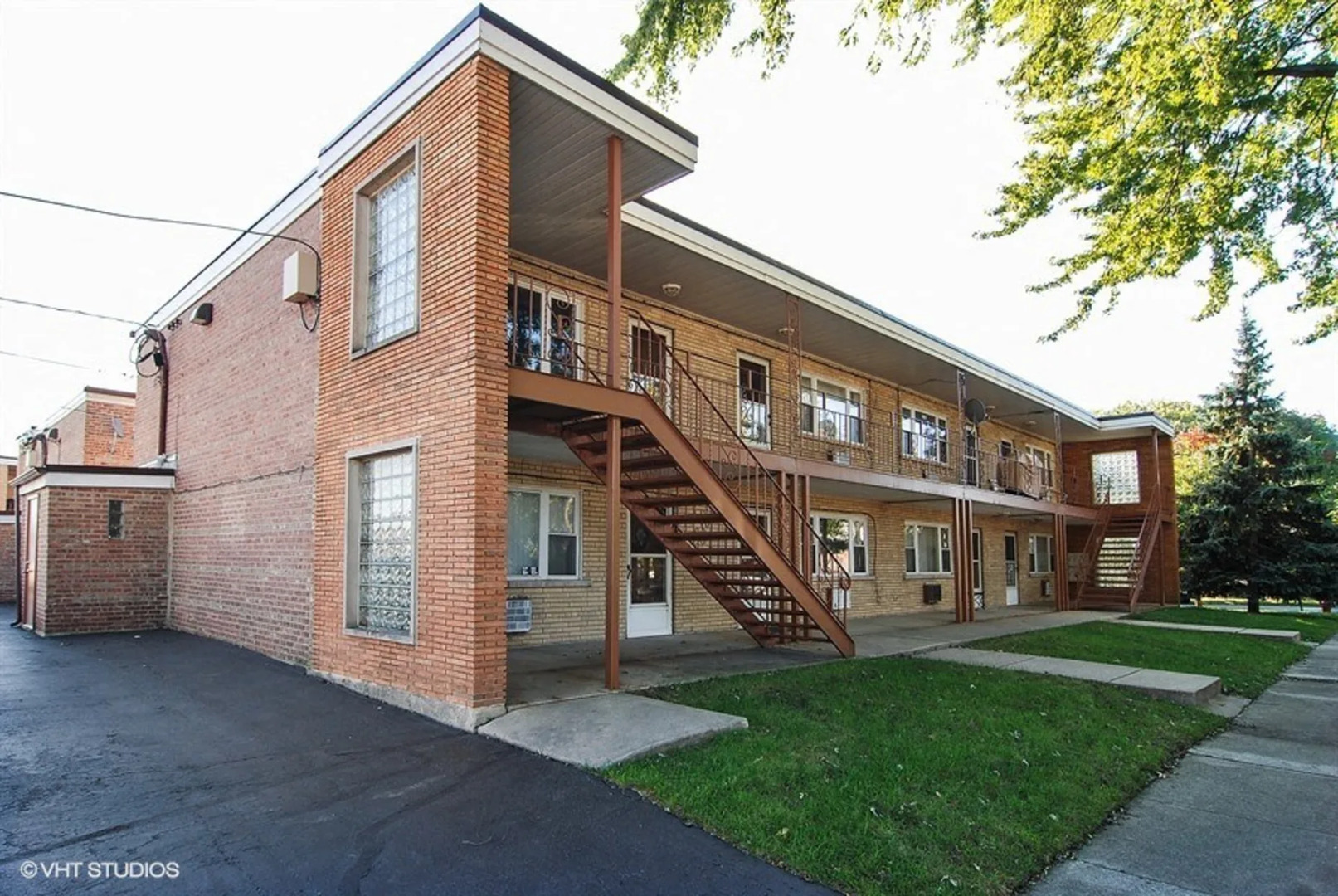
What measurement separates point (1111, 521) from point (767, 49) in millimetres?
20821

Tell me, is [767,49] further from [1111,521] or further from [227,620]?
[1111,521]

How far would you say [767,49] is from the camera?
25.8 ft

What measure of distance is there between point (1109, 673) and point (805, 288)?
697cm

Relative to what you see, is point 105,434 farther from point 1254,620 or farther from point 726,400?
point 1254,620

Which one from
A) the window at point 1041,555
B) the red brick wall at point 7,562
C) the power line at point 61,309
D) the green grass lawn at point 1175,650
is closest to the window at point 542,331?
the power line at point 61,309

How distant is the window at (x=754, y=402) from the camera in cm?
1378

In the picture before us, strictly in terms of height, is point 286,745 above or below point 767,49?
below

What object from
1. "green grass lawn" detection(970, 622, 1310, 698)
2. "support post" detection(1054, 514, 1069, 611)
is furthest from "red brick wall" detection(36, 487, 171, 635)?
"support post" detection(1054, 514, 1069, 611)

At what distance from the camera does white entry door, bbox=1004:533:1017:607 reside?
901 inches

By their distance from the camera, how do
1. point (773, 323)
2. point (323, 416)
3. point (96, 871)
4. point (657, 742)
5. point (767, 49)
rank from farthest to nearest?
point (773, 323) < point (323, 416) < point (767, 49) < point (657, 742) < point (96, 871)

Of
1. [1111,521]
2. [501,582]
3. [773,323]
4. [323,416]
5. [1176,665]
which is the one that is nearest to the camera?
[501,582]

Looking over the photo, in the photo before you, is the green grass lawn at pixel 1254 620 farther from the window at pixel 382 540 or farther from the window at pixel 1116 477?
the window at pixel 382 540

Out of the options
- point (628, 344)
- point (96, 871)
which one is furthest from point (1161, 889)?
point (628, 344)

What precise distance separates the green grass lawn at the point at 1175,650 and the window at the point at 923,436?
5.63 meters
